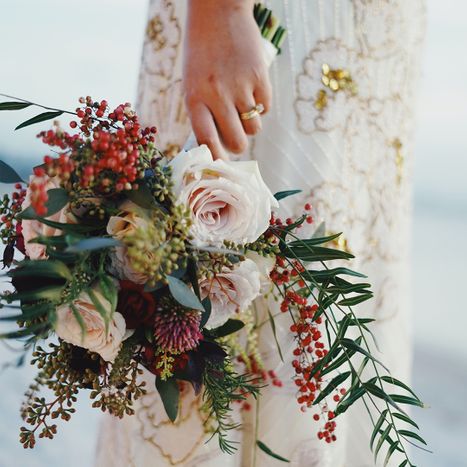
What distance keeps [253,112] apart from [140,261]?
0.36m

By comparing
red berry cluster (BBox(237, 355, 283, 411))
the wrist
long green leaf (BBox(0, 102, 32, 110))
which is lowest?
red berry cluster (BBox(237, 355, 283, 411))

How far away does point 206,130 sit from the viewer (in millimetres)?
790

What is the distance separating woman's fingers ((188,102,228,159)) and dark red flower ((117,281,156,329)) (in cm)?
24

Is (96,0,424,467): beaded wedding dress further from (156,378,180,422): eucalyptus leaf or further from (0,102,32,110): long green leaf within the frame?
(0,102,32,110): long green leaf

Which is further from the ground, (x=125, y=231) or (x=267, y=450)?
(x=125, y=231)

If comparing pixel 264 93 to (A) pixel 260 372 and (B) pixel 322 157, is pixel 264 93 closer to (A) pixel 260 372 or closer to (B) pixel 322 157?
(B) pixel 322 157

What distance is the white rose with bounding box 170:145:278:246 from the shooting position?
61 cm

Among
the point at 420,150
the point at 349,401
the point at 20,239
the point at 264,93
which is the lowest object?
the point at 349,401

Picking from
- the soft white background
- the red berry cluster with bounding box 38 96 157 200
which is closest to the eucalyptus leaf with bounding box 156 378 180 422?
the red berry cluster with bounding box 38 96 157 200

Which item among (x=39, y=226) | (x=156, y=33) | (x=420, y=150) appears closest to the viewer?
(x=39, y=226)

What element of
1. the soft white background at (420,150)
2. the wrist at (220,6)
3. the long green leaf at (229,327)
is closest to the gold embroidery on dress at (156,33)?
the wrist at (220,6)

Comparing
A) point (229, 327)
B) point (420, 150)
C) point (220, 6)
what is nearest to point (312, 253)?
point (229, 327)

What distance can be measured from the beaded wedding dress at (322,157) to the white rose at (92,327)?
260mm

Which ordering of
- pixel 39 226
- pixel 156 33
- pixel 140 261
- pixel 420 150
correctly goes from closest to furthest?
Result: 1. pixel 140 261
2. pixel 39 226
3. pixel 156 33
4. pixel 420 150
